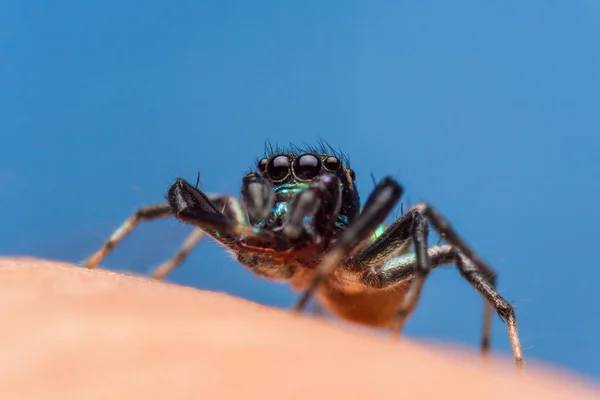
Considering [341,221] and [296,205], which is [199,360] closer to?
[296,205]

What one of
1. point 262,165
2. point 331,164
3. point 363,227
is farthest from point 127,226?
point 363,227

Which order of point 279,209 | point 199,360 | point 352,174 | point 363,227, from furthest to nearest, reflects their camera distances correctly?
point 352,174 → point 279,209 → point 363,227 → point 199,360

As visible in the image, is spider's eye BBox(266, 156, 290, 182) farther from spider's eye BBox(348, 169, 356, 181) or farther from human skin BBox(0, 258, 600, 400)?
human skin BBox(0, 258, 600, 400)

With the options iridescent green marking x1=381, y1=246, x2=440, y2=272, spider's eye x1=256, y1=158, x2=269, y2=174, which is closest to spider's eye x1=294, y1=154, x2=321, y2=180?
spider's eye x1=256, y1=158, x2=269, y2=174

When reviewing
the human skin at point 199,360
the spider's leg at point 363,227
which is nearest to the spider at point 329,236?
the spider's leg at point 363,227

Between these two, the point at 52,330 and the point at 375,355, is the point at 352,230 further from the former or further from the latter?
the point at 52,330

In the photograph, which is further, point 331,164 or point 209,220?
point 331,164

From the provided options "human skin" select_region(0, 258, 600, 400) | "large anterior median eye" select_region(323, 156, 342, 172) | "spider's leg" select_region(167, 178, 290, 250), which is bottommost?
"human skin" select_region(0, 258, 600, 400)

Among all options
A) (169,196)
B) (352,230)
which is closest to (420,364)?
(352,230)
